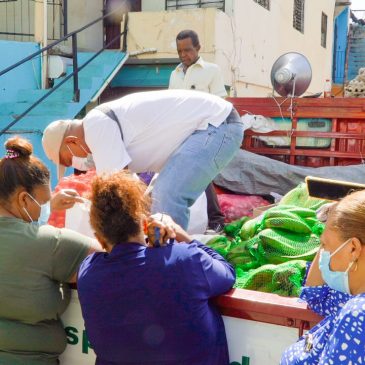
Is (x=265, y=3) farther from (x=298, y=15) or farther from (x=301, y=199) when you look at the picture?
(x=301, y=199)

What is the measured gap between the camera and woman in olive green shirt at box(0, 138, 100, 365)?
2164 millimetres

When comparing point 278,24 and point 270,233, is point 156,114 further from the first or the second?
point 278,24

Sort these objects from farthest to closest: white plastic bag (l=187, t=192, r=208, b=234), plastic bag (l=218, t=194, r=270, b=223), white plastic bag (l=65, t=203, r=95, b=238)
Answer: plastic bag (l=218, t=194, r=270, b=223) → white plastic bag (l=187, t=192, r=208, b=234) → white plastic bag (l=65, t=203, r=95, b=238)

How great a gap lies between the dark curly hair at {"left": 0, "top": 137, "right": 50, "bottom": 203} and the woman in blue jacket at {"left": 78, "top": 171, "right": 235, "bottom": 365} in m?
0.40

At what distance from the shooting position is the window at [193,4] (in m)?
9.62

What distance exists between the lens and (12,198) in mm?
2232

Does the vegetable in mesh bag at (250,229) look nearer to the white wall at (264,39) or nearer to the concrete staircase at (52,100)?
the concrete staircase at (52,100)

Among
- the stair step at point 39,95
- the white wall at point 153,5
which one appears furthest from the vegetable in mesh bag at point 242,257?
the white wall at point 153,5

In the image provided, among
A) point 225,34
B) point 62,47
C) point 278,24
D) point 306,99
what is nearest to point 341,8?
point 278,24

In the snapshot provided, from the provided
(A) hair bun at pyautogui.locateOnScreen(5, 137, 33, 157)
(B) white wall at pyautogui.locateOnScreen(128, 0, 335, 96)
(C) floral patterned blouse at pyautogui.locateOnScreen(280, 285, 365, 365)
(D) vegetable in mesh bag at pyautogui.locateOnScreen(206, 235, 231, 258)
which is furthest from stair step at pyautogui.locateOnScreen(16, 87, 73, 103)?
(C) floral patterned blouse at pyautogui.locateOnScreen(280, 285, 365, 365)

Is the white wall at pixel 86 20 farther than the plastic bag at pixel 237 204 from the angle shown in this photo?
Yes

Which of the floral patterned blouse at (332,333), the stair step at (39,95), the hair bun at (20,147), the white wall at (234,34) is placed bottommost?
the floral patterned blouse at (332,333)

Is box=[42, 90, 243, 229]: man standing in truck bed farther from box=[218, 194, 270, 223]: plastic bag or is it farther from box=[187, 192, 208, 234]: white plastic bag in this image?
box=[218, 194, 270, 223]: plastic bag

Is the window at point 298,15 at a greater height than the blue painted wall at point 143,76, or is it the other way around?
the window at point 298,15
